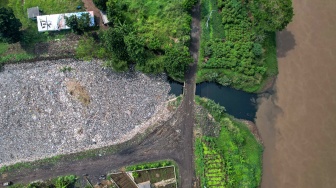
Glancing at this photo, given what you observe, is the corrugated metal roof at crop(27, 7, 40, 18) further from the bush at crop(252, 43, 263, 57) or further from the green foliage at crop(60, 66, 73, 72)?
the bush at crop(252, 43, 263, 57)

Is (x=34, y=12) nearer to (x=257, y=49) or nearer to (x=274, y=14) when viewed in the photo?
(x=257, y=49)

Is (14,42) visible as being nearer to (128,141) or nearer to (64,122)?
(64,122)

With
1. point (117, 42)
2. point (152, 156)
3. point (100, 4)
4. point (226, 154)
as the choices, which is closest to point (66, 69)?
point (117, 42)

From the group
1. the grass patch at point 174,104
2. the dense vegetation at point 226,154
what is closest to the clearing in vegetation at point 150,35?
the grass patch at point 174,104

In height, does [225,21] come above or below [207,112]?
above

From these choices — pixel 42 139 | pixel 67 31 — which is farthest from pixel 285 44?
pixel 42 139

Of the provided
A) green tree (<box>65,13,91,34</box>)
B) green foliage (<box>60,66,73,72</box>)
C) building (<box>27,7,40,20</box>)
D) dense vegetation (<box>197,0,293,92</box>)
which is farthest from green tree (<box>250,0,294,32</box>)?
building (<box>27,7,40,20</box>)
